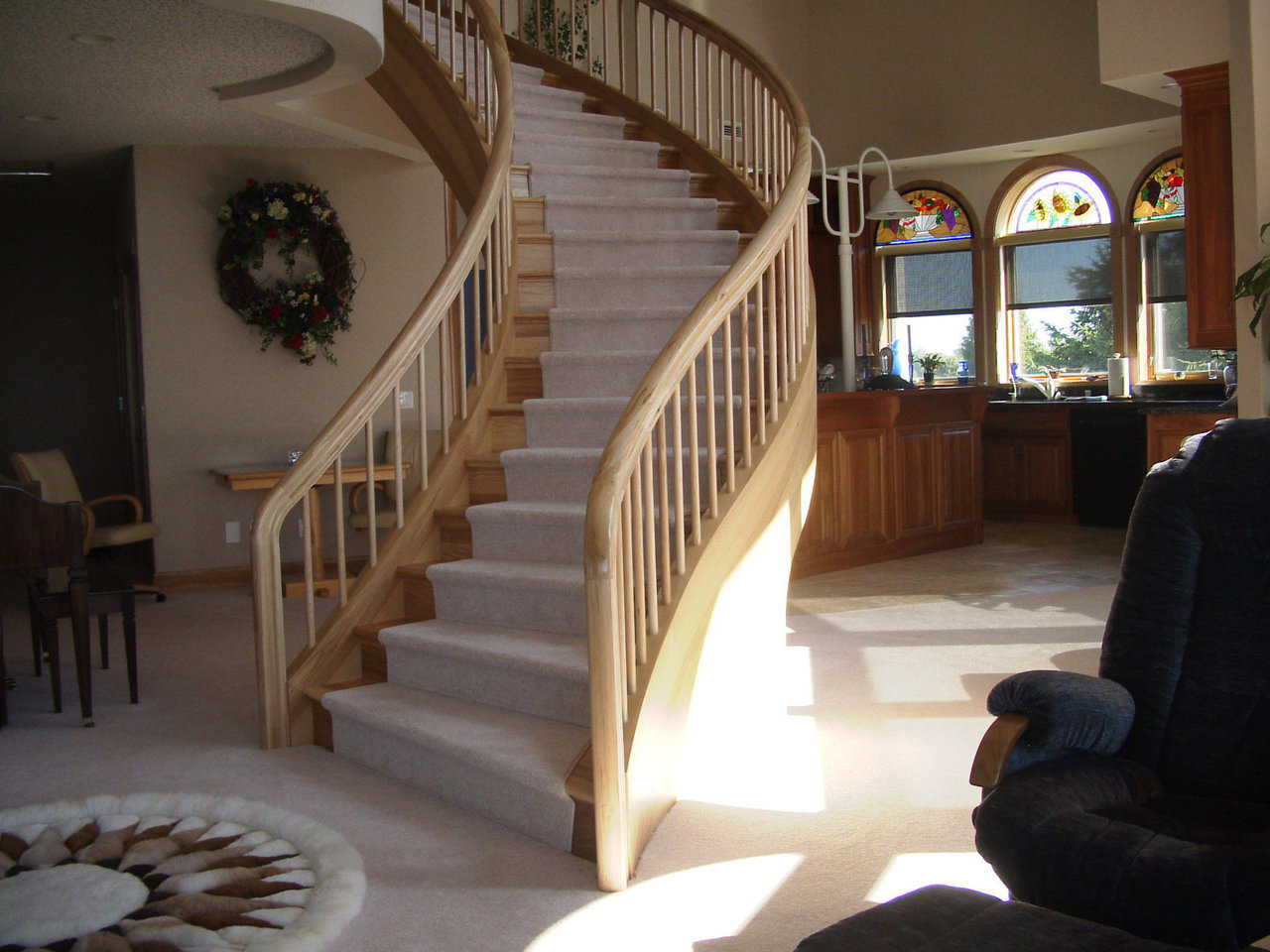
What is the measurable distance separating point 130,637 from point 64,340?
639cm

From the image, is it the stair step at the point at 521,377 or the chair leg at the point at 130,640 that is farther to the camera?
the stair step at the point at 521,377

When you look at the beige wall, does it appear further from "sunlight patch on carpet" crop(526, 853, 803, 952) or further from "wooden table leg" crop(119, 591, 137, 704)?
"sunlight patch on carpet" crop(526, 853, 803, 952)

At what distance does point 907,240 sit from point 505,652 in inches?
304

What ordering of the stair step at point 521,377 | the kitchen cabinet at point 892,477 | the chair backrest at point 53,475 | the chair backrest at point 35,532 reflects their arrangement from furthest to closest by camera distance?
the kitchen cabinet at point 892,477
the chair backrest at point 53,475
the stair step at point 521,377
the chair backrest at point 35,532

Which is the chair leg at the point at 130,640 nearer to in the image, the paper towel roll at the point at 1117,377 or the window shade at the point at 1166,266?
the paper towel roll at the point at 1117,377

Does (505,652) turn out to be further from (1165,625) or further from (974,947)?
(974,947)

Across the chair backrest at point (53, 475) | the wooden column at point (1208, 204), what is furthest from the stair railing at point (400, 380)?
the wooden column at point (1208, 204)

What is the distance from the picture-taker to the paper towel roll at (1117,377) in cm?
890

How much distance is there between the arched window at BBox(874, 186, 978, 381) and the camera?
10039 millimetres

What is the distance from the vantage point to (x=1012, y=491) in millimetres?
9086

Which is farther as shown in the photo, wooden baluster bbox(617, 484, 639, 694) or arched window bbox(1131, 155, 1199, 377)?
arched window bbox(1131, 155, 1199, 377)

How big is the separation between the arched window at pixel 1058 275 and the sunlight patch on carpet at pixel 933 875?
734cm

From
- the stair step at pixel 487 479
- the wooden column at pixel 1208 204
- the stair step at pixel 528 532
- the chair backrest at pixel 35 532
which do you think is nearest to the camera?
the stair step at pixel 528 532

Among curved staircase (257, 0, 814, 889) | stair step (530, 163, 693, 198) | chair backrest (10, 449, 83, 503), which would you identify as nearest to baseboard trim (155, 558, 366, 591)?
chair backrest (10, 449, 83, 503)
